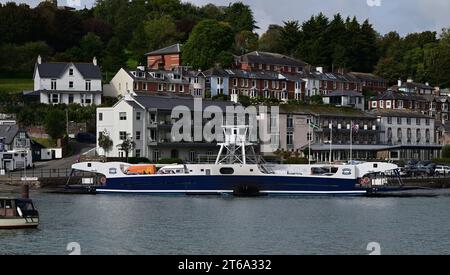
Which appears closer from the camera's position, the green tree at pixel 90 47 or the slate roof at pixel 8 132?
the slate roof at pixel 8 132

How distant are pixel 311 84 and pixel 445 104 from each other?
20466 mm

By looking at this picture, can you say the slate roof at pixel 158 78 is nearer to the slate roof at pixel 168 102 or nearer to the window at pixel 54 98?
the window at pixel 54 98

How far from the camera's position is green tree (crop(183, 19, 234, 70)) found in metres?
119

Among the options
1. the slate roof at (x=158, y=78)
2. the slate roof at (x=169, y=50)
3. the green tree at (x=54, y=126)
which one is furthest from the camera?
the slate roof at (x=169, y=50)

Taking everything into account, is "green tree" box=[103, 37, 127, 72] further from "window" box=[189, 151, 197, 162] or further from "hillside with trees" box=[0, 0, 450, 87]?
"window" box=[189, 151, 197, 162]

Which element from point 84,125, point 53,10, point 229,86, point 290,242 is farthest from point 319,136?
point 290,242

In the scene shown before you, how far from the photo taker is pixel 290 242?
4191 cm

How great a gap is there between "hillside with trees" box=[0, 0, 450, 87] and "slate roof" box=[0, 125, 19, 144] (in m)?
32.3

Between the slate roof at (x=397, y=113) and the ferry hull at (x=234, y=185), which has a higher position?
the slate roof at (x=397, y=113)

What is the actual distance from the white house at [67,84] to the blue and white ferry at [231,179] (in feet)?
107

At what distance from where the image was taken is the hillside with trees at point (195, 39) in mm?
120062

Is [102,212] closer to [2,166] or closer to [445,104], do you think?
[2,166]

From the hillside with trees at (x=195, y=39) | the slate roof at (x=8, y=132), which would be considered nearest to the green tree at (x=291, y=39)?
the hillside with trees at (x=195, y=39)
